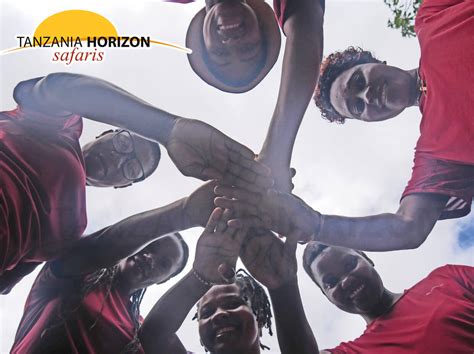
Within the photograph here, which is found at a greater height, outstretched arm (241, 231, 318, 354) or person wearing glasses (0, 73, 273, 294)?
person wearing glasses (0, 73, 273, 294)

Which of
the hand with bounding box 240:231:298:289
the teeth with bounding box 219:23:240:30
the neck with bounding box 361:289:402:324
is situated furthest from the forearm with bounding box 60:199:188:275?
the neck with bounding box 361:289:402:324

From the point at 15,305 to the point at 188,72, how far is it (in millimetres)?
973

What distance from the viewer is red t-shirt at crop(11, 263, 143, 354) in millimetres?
1708

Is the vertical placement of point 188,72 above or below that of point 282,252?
above

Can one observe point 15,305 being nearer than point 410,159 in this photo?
Yes

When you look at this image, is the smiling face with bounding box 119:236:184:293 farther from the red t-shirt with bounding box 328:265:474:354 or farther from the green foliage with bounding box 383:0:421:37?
the green foliage with bounding box 383:0:421:37

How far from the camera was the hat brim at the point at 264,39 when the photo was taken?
6.17 ft

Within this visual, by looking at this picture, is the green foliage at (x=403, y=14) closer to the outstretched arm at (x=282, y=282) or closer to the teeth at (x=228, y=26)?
the teeth at (x=228, y=26)

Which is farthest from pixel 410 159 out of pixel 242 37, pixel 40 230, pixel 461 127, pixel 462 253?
pixel 40 230

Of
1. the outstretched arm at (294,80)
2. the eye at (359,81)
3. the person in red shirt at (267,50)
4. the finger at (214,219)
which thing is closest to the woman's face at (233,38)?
the person in red shirt at (267,50)

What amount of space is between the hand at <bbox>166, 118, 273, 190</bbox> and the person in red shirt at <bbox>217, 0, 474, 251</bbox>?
0.22 ft

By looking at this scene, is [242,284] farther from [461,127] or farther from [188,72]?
[461,127]

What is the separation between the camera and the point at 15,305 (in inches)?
69.2

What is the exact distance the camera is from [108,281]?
5.96 ft
